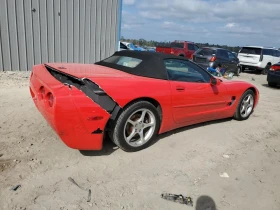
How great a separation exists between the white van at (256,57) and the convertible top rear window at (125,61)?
1285 cm

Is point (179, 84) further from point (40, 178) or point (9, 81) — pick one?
point (9, 81)

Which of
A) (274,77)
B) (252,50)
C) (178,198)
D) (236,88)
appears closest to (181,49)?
(252,50)

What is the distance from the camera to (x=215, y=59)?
12273 mm

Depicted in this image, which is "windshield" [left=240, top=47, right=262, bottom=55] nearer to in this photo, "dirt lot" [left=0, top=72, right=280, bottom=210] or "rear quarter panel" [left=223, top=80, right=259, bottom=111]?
"rear quarter panel" [left=223, top=80, right=259, bottom=111]

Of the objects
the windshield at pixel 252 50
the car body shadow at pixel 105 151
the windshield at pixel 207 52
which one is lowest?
the car body shadow at pixel 105 151

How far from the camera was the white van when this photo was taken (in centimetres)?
1508

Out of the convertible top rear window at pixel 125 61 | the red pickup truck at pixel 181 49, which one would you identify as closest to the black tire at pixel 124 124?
the convertible top rear window at pixel 125 61

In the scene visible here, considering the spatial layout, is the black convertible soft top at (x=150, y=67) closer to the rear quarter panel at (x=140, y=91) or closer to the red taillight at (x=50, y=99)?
the rear quarter panel at (x=140, y=91)

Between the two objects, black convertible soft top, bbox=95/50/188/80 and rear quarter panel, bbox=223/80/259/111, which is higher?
black convertible soft top, bbox=95/50/188/80

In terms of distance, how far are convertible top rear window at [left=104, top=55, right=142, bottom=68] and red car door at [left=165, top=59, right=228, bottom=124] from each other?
47 cm

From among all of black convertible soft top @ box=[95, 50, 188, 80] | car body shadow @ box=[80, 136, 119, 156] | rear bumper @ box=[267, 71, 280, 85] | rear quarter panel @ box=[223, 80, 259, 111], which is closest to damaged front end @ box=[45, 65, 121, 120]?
car body shadow @ box=[80, 136, 119, 156]

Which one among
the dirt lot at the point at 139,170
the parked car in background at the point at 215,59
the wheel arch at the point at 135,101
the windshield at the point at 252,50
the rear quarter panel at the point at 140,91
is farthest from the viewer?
the windshield at the point at 252,50

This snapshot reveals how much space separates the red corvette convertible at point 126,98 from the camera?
2658 millimetres

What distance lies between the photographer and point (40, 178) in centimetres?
256
